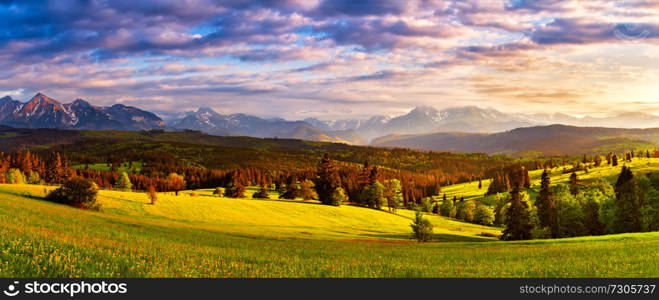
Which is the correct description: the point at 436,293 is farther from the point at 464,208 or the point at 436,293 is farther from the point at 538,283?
the point at 464,208

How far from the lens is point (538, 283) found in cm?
1366

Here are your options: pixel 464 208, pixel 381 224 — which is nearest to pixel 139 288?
pixel 381 224

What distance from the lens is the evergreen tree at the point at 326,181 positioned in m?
134

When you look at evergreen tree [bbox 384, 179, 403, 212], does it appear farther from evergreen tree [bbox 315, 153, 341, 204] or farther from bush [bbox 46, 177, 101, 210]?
bush [bbox 46, 177, 101, 210]

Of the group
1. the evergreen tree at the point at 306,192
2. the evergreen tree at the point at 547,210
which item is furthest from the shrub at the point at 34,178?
the evergreen tree at the point at 547,210

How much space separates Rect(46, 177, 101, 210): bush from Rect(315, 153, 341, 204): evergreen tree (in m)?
73.6

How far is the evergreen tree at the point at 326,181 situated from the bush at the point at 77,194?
7365 centimetres

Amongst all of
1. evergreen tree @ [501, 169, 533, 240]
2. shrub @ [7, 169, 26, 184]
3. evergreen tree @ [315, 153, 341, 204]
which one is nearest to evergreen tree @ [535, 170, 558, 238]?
evergreen tree @ [501, 169, 533, 240]

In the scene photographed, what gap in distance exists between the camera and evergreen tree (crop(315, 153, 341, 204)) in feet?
439

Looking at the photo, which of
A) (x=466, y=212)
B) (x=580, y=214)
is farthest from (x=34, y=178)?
(x=580, y=214)

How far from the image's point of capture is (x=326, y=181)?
450 feet

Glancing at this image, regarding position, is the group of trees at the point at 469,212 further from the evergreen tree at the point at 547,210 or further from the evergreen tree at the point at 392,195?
the evergreen tree at the point at 547,210

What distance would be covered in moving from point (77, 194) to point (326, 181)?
Answer: 3118 inches

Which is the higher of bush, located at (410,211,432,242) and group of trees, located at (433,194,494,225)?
bush, located at (410,211,432,242)
